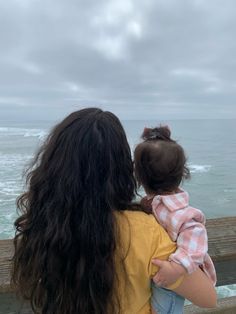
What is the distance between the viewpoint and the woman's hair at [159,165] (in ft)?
5.40

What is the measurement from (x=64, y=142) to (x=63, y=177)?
12 centimetres

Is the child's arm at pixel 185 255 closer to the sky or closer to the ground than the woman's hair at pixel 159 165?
closer to the ground

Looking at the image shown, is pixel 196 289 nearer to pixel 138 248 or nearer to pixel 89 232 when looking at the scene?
pixel 138 248

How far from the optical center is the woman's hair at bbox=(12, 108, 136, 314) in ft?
4.36

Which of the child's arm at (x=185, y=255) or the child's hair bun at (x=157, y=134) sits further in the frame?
the child's hair bun at (x=157, y=134)

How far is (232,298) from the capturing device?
1.99 metres

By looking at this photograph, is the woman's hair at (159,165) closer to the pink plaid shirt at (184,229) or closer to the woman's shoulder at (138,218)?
the pink plaid shirt at (184,229)

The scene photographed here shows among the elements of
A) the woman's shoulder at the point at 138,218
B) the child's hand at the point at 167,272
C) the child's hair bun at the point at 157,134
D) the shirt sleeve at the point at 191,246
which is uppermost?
the child's hair bun at the point at 157,134

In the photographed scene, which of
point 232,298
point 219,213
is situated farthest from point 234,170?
point 232,298

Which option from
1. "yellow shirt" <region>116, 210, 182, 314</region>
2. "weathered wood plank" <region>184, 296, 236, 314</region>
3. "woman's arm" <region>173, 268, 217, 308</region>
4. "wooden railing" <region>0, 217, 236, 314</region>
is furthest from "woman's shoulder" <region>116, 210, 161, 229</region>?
"weathered wood plank" <region>184, 296, 236, 314</region>

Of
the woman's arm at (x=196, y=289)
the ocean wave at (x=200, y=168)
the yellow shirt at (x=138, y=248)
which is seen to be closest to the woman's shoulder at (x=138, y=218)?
the yellow shirt at (x=138, y=248)

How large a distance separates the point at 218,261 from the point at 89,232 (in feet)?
2.14

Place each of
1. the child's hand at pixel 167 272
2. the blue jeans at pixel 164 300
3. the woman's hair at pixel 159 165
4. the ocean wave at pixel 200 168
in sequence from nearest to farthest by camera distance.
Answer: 1. the child's hand at pixel 167 272
2. the blue jeans at pixel 164 300
3. the woman's hair at pixel 159 165
4. the ocean wave at pixel 200 168

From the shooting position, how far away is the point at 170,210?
4.89 ft
